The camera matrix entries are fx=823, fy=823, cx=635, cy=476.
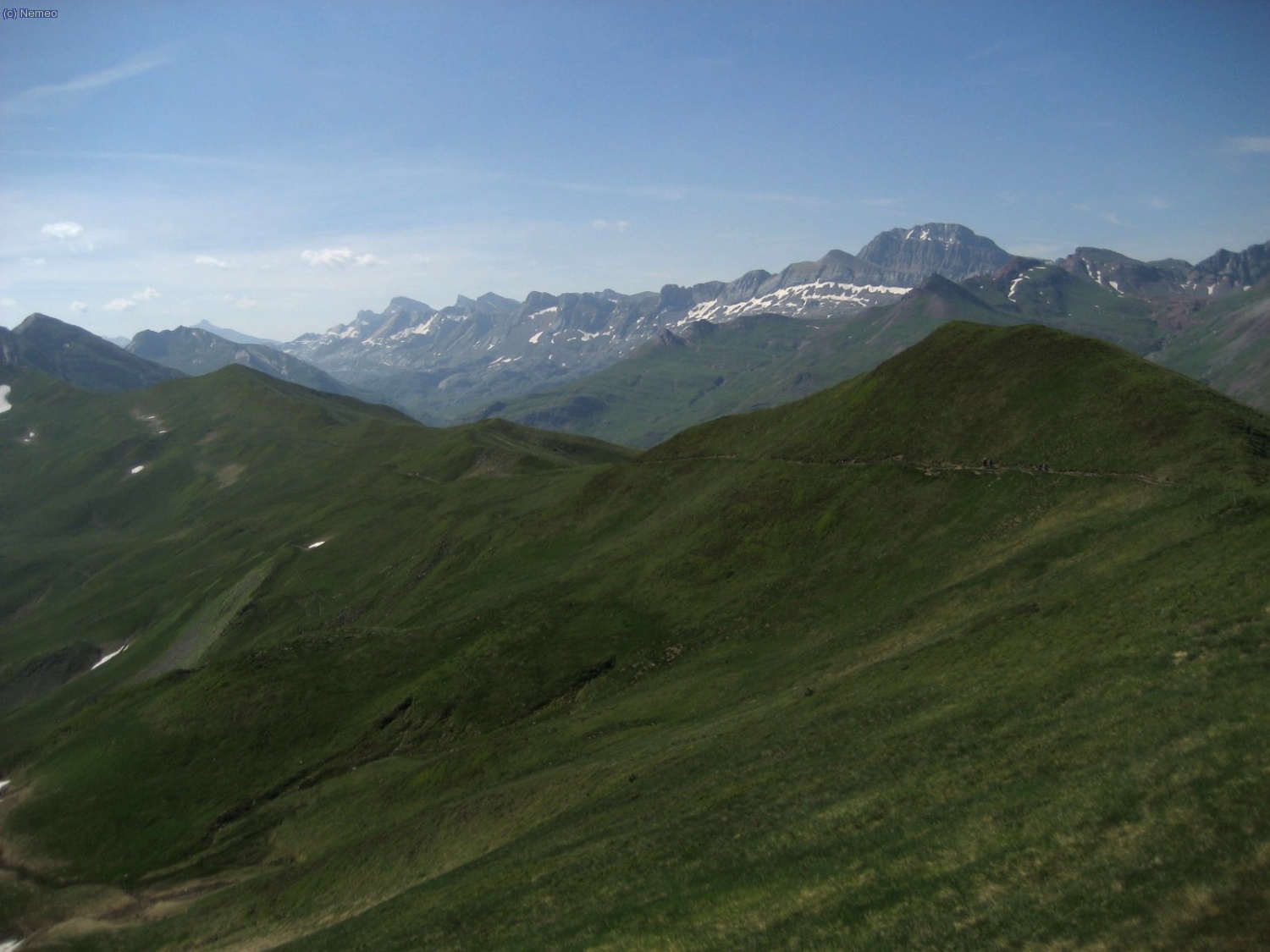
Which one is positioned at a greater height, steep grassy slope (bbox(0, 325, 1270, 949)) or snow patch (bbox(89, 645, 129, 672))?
steep grassy slope (bbox(0, 325, 1270, 949))

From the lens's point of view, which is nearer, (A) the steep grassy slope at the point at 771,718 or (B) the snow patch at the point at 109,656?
(A) the steep grassy slope at the point at 771,718

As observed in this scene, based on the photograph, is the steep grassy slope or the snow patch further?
the snow patch

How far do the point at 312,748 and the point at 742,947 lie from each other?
60047 mm

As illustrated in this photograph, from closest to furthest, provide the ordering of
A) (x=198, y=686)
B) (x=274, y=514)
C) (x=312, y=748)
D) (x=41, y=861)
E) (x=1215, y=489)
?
1. (x=1215, y=489)
2. (x=41, y=861)
3. (x=312, y=748)
4. (x=198, y=686)
5. (x=274, y=514)

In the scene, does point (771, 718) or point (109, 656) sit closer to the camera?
point (771, 718)

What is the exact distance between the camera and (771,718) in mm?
46594

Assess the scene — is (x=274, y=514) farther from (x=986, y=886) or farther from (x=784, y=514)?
(x=986, y=886)

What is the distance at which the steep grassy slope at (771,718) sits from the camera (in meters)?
22.9

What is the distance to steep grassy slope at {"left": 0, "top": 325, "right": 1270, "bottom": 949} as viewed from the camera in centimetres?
2291

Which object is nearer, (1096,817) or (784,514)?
(1096,817)

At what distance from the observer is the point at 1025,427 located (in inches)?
3029

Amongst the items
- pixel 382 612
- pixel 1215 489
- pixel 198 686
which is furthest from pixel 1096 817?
pixel 382 612

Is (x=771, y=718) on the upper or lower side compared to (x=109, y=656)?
upper

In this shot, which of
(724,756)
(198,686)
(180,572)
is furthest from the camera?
(180,572)
